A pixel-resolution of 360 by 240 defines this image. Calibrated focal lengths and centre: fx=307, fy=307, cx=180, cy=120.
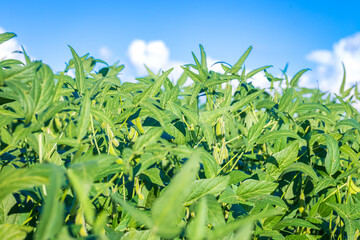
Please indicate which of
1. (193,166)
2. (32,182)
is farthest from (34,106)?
(193,166)

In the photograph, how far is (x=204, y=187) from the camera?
2.34 ft

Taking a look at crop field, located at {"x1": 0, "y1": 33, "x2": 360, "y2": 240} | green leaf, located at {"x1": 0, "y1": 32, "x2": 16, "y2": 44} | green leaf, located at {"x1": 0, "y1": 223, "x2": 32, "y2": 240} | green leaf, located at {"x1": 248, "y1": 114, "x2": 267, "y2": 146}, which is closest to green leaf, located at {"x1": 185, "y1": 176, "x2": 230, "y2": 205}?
crop field, located at {"x1": 0, "y1": 33, "x2": 360, "y2": 240}

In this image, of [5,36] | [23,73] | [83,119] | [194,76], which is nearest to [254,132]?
[194,76]

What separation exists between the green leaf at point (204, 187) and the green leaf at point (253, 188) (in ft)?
0.46

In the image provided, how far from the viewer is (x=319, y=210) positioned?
3.61 ft

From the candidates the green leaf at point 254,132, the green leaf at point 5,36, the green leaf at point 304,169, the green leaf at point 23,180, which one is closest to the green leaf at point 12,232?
the green leaf at point 23,180

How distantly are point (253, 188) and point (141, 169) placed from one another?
1.11 ft

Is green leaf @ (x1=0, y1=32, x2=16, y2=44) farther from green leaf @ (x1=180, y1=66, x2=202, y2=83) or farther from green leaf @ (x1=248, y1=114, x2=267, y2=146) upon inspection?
green leaf @ (x1=248, y1=114, x2=267, y2=146)

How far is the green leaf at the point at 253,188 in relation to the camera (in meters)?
0.84

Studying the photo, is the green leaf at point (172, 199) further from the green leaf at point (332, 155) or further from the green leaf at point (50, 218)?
the green leaf at point (332, 155)

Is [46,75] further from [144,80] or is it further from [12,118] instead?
[144,80]

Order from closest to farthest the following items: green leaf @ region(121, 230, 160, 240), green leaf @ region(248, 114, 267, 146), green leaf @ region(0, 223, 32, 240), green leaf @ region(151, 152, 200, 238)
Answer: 1. green leaf @ region(151, 152, 200, 238)
2. green leaf @ region(0, 223, 32, 240)
3. green leaf @ region(121, 230, 160, 240)
4. green leaf @ region(248, 114, 267, 146)

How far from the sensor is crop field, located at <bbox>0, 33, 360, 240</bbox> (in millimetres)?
434

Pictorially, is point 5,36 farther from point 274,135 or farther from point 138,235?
point 274,135
